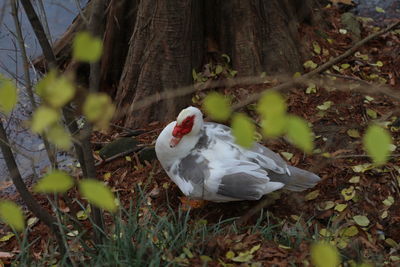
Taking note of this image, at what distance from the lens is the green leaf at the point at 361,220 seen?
3.26m

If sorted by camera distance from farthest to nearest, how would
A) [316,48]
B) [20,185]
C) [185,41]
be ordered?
[316,48], [185,41], [20,185]

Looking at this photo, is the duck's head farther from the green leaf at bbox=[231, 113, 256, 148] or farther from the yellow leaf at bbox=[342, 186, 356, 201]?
the green leaf at bbox=[231, 113, 256, 148]

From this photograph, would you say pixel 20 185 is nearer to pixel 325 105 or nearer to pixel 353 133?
pixel 353 133

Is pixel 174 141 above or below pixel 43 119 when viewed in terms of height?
below

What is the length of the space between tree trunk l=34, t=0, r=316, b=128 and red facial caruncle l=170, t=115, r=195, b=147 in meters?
0.83

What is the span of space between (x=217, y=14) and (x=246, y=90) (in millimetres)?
636

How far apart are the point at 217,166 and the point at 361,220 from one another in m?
0.96

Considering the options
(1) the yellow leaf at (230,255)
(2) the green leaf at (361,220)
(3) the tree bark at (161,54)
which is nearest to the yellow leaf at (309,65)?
(3) the tree bark at (161,54)

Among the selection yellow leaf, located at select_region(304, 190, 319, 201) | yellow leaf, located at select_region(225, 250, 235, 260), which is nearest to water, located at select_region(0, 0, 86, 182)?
yellow leaf, located at select_region(225, 250, 235, 260)

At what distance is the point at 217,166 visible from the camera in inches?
122

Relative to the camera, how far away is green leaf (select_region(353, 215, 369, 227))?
128 inches

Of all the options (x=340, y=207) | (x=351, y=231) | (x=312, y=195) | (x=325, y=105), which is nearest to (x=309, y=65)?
(x=325, y=105)

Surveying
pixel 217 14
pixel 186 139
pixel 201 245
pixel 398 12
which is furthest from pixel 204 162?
pixel 398 12

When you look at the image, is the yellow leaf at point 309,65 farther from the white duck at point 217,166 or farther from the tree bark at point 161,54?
the white duck at point 217,166
